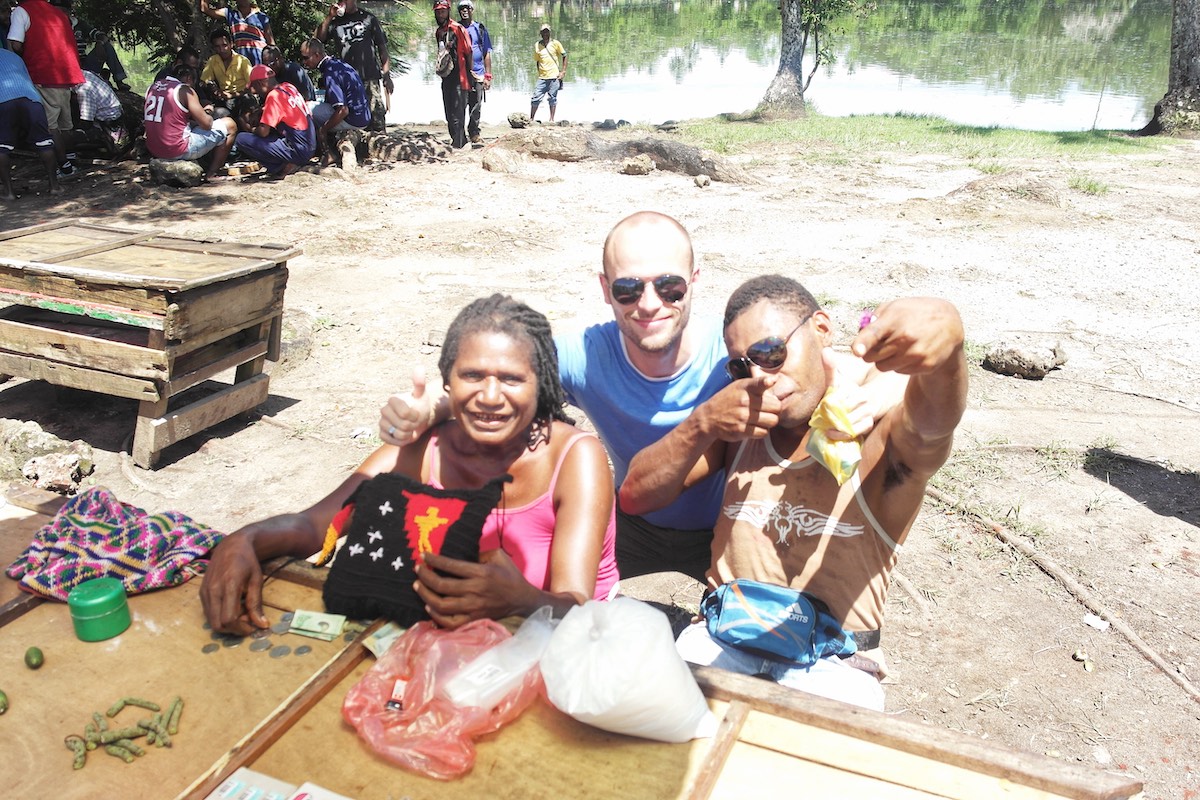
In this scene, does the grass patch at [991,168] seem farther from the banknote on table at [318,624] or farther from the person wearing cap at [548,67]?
the banknote on table at [318,624]

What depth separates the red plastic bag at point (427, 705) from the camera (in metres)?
1.60

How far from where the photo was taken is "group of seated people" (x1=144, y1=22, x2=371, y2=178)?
10.3 meters

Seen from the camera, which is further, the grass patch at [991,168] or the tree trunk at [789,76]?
the tree trunk at [789,76]

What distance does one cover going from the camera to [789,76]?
17.3 metres

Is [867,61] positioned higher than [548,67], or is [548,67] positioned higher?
[867,61]

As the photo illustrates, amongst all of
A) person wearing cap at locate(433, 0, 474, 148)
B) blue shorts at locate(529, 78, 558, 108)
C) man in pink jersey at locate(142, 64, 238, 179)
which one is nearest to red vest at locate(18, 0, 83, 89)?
man in pink jersey at locate(142, 64, 238, 179)

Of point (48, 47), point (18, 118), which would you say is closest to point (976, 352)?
point (18, 118)

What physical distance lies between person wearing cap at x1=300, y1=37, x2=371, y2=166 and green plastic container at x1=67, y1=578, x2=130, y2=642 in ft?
32.7

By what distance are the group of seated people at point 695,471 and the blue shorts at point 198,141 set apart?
9.01 metres

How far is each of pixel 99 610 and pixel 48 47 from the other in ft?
31.4

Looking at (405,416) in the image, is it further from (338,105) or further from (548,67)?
(548,67)

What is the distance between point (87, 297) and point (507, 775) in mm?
3902

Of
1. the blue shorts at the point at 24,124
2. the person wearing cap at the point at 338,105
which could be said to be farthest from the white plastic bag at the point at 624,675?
the person wearing cap at the point at 338,105

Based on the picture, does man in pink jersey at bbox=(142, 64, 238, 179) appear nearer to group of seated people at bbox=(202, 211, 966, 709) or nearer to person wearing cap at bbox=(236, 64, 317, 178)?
person wearing cap at bbox=(236, 64, 317, 178)
